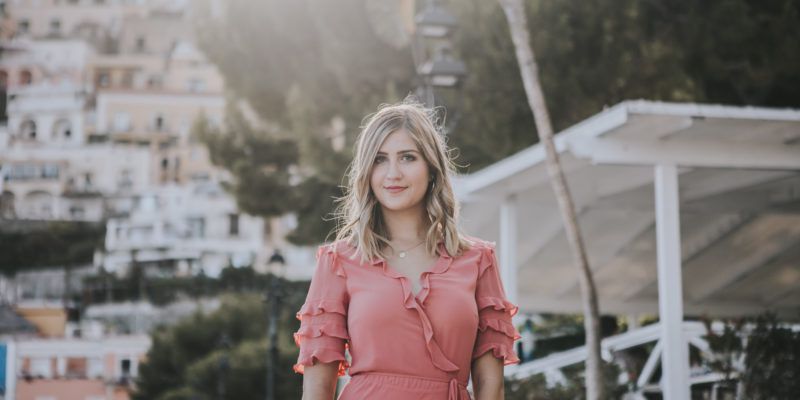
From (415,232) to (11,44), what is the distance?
85.0 metres

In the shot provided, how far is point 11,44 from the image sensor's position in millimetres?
81500

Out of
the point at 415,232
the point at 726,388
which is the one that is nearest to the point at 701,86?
the point at 726,388

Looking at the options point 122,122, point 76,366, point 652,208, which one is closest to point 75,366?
point 76,366

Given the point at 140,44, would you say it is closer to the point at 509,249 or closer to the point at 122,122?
the point at 122,122

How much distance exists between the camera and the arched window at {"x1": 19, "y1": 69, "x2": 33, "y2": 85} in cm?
8000

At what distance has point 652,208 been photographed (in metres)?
11.2

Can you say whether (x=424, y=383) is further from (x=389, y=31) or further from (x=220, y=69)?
(x=220, y=69)

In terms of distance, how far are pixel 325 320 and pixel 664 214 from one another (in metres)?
5.85

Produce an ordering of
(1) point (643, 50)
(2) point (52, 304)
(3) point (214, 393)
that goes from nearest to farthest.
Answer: (1) point (643, 50)
(3) point (214, 393)
(2) point (52, 304)

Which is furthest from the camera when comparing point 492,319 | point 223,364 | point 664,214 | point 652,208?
point 223,364

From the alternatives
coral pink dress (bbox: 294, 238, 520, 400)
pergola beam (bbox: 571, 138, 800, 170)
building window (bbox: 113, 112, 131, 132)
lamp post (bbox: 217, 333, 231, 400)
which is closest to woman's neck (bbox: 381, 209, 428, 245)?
coral pink dress (bbox: 294, 238, 520, 400)

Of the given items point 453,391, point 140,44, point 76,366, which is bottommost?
point 76,366

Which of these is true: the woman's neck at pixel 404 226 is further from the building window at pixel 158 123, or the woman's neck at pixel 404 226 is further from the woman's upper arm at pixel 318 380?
the building window at pixel 158 123

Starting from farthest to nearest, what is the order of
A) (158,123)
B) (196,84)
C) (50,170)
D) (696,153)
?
(196,84), (158,123), (50,170), (696,153)
